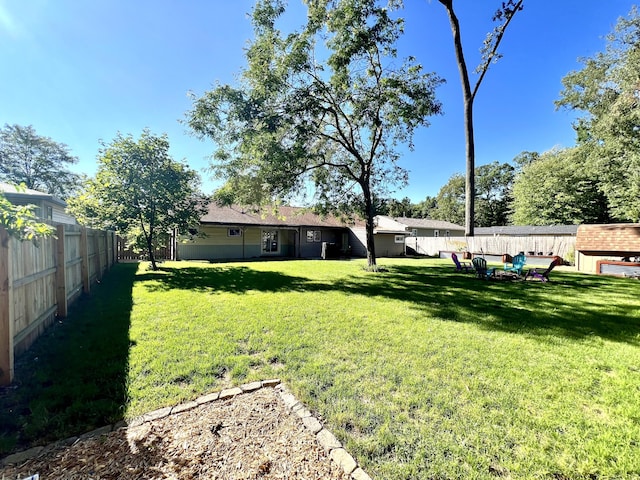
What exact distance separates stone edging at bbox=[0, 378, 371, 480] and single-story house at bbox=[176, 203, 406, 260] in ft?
37.4

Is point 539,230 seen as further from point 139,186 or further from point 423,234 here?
point 139,186

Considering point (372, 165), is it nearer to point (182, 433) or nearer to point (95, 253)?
point (95, 253)

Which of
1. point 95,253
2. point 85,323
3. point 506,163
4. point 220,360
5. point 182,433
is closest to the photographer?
point 182,433

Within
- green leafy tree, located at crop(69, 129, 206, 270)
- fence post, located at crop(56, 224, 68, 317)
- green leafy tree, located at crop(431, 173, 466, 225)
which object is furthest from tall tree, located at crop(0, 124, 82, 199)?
green leafy tree, located at crop(431, 173, 466, 225)

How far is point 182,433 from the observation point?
92.8 inches

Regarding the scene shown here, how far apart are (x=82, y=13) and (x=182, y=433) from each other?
38.5ft

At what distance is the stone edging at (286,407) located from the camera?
6.72 feet

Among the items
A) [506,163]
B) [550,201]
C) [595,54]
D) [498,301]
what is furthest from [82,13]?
[506,163]

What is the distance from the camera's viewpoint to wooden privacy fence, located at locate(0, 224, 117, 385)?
9.98 ft

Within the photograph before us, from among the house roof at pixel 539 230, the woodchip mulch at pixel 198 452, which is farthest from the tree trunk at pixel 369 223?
the house roof at pixel 539 230

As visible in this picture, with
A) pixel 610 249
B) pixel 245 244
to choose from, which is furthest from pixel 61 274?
pixel 610 249

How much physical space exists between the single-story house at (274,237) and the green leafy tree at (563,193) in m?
22.5

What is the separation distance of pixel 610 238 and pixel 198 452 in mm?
17889

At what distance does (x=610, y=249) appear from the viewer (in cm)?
1248
